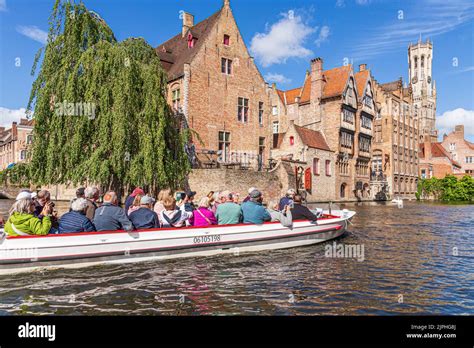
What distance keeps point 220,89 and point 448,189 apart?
36823 mm

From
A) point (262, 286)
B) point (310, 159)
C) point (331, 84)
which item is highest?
point (331, 84)

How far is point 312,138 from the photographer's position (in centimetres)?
3788

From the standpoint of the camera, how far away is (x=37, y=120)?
48.6 ft

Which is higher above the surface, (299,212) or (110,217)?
(110,217)

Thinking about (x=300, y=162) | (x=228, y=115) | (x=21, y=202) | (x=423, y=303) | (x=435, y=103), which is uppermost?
(x=435, y=103)

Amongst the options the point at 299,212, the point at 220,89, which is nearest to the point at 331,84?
the point at 220,89

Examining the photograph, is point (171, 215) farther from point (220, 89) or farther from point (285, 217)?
point (220, 89)

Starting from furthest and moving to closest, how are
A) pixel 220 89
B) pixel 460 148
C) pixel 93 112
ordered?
pixel 460 148 < pixel 220 89 < pixel 93 112

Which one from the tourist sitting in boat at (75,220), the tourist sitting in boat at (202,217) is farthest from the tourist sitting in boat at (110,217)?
the tourist sitting in boat at (202,217)

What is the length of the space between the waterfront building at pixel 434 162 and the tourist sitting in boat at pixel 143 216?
61.2 m

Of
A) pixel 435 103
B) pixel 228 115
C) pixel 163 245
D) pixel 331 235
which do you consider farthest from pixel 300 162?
pixel 435 103

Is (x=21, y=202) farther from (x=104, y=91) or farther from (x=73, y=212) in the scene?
(x=104, y=91)

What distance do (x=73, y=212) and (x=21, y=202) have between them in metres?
1.06

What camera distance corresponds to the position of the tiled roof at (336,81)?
1566 inches
